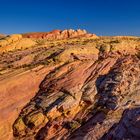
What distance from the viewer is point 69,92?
29.9 meters

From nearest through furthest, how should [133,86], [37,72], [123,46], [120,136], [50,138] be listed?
[120,136] < [50,138] < [133,86] < [37,72] < [123,46]

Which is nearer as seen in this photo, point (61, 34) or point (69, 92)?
point (69, 92)

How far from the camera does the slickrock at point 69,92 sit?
2739cm

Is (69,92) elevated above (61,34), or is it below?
below

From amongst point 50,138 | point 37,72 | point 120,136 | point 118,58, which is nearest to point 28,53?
point 37,72

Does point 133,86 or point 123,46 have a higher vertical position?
point 123,46

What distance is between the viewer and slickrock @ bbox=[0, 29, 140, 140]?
27391 millimetres

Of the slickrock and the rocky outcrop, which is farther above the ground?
the rocky outcrop

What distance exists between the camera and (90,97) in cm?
2961

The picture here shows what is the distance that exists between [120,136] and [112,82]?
10026 millimetres

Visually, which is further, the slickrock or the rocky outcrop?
the rocky outcrop

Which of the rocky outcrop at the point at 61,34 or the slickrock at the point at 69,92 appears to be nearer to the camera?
the slickrock at the point at 69,92

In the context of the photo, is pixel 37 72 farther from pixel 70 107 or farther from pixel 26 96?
pixel 70 107

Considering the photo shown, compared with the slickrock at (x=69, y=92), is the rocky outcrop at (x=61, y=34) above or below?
above
